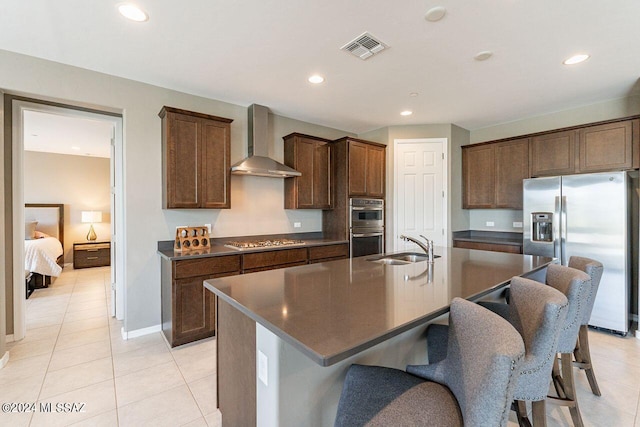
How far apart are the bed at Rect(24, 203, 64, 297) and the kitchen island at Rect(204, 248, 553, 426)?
12.9ft

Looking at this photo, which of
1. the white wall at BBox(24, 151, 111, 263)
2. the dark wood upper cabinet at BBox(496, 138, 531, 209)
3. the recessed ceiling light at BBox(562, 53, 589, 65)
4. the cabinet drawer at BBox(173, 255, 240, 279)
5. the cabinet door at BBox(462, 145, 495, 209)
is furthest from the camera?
the white wall at BBox(24, 151, 111, 263)

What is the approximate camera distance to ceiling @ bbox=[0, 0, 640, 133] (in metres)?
1.98

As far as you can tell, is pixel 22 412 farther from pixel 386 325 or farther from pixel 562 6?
pixel 562 6

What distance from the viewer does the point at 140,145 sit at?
10.1ft

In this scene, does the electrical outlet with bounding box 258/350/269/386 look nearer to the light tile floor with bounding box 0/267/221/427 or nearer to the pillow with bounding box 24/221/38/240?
the light tile floor with bounding box 0/267/221/427

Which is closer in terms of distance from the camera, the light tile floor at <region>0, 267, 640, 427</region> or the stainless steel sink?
the light tile floor at <region>0, 267, 640, 427</region>

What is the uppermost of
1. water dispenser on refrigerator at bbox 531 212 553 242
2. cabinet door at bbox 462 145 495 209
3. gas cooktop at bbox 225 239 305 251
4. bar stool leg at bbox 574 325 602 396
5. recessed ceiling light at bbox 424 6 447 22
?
recessed ceiling light at bbox 424 6 447 22

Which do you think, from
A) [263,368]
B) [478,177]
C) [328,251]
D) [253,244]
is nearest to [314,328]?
[263,368]

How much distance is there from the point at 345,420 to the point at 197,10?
99.1 inches

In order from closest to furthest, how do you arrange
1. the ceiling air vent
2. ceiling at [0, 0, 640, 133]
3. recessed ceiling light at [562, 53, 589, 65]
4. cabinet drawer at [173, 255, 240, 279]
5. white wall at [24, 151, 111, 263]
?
ceiling at [0, 0, 640, 133] → the ceiling air vent → recessed ceiling light at [562, 53, 589, 65] → cabinet drawer at [173, 255, 240, 279] → white wall at [24, 151, 111, 263]

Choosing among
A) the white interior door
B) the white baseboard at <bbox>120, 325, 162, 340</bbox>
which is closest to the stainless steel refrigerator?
the white interior door

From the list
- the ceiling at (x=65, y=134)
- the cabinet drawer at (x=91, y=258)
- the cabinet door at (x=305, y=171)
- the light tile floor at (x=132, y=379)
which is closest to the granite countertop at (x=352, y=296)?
the light tile floor at (x=132, y=379)

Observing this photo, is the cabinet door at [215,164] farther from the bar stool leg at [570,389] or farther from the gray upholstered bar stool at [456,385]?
the bar stool leg at [570,389]

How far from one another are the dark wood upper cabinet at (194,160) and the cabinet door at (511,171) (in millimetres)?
3855
